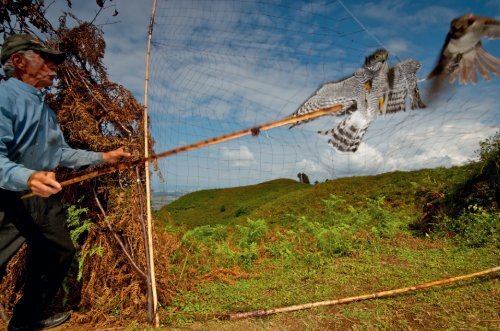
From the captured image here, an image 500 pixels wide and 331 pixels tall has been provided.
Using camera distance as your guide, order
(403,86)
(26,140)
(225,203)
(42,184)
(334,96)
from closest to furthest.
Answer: (42,184)
(26,140)
(403,86)
(334,96)
(225,203)

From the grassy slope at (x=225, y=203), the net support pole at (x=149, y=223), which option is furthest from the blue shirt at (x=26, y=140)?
the grassy slope at (x=225, y=203)

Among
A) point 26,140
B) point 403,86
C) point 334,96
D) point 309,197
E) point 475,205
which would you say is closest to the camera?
point 26,140

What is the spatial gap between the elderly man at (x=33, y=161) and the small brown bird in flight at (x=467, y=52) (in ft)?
10.3

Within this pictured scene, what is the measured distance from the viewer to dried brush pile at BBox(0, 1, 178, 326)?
151 inches

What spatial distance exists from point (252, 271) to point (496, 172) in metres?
5.24

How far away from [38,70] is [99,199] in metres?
1.70

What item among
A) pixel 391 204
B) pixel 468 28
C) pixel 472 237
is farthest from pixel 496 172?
pixel 468 28

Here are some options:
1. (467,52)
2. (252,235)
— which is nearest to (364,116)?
(467,52)

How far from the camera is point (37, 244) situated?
3277mm

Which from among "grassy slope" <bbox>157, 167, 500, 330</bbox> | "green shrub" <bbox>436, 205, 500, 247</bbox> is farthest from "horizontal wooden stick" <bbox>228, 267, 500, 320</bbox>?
"green shrub" <bbox>436, 205, 500, 247</bbox>

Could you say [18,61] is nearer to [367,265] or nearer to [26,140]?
[26,140]

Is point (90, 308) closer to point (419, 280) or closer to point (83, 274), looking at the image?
point (83, 274)

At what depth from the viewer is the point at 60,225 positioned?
3379mm

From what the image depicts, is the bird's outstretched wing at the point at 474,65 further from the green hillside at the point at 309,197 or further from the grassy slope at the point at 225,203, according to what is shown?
the grassy slope at the point at 225,203
